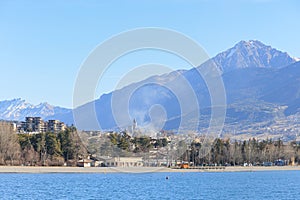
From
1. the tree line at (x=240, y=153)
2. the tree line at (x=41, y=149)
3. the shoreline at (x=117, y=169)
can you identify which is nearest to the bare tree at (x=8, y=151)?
the tree line at (x=41, y=149)

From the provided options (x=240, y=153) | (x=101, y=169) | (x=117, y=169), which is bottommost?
(x=101, y=169)

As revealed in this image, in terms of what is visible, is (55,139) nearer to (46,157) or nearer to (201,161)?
(46,157)

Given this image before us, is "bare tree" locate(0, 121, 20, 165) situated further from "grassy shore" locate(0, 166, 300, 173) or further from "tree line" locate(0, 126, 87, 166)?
"grassy shore" locate(0, 166, 300, 173)

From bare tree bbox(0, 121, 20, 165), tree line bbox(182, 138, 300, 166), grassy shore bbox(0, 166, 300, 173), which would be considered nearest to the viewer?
grassy shore bbox(0, 166, 300, 173)

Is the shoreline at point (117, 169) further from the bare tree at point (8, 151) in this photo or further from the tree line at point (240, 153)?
the tree line at point (240, 153)

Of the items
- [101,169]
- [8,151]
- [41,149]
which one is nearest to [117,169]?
[101,169]

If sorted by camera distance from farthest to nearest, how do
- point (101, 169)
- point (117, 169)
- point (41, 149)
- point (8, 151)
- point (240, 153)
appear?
point (240, 153) < point (117, 169) < point (101, 169) < point (41, 149) < point (8, 151)

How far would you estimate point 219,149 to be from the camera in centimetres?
12875

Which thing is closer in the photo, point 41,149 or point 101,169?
point 41,149

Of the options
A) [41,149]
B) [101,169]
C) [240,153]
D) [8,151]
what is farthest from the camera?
[240,153]

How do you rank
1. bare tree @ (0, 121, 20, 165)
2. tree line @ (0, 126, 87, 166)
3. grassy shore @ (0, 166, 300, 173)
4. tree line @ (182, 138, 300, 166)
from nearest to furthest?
grassy shore @ (0, 166, 300, 173) → bare tree @ (0, 121, 20, 165) → tree line @ (0, 126, 87, 166) → tree line @ (182, 138, 300, 166)

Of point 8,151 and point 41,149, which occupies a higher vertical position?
point 41,149

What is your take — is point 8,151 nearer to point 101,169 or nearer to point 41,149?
point 41,149

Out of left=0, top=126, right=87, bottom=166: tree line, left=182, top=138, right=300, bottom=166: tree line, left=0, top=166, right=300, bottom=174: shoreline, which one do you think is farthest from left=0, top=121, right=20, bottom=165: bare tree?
left=182, top=138, right=300, bottom=166: tree line
